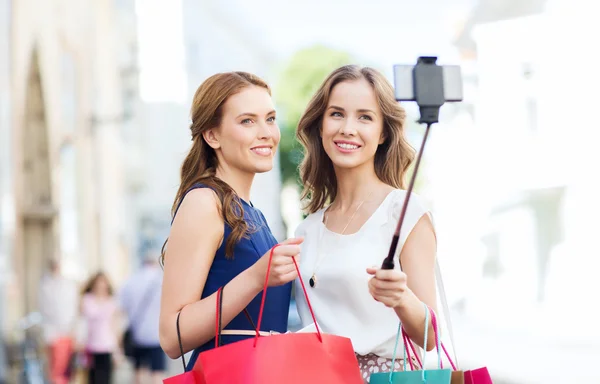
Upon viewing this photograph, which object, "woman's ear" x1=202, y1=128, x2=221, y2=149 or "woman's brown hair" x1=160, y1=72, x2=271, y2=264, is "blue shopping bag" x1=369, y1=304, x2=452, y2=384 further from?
"woman's ear" x1=202, y1=128, x2=221, y2=149

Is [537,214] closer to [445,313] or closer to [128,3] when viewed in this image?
[128,3]

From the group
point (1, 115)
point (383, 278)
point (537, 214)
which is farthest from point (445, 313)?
point (537, 214)

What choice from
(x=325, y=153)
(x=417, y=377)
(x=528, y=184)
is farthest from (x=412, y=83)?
(x=528, y=184)

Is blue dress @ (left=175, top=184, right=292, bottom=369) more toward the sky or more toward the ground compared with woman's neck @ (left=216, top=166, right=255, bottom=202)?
more toward the ground

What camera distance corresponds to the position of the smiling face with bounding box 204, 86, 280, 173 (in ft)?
11.3

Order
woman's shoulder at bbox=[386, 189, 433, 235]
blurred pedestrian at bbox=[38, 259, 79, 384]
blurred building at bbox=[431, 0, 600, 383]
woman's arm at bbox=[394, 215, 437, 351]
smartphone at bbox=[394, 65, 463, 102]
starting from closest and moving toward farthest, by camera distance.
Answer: smartphone at bbox=[394, 65, 463, 102] → woman's arm at bbox=[394, 215, 437, 351] → woman's shoulder at bbox=[386, 189, 433, 235] → blurred pedestrian at bbox=[38, 259, 79, 384] → blurred building at bbox=[431, 0, 600, 383]

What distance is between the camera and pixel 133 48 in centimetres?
3108

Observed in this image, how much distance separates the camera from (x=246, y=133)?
3.45 metres

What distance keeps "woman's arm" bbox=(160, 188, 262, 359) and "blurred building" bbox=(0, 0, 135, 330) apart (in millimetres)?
10987

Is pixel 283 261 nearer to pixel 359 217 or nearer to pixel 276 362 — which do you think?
pixel 276 362

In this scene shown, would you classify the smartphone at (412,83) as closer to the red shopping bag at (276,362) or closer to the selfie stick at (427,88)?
the selfie stick at (427,88)

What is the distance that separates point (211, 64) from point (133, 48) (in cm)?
628

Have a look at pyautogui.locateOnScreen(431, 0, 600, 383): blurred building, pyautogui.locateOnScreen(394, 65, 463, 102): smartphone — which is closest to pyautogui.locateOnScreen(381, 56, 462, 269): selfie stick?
pyautogui.locateOnScreen(394, 65, 463, 102): smartphone

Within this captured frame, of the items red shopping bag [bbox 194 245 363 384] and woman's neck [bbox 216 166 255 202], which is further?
woman's neck [bbox 216 166 255 202]
